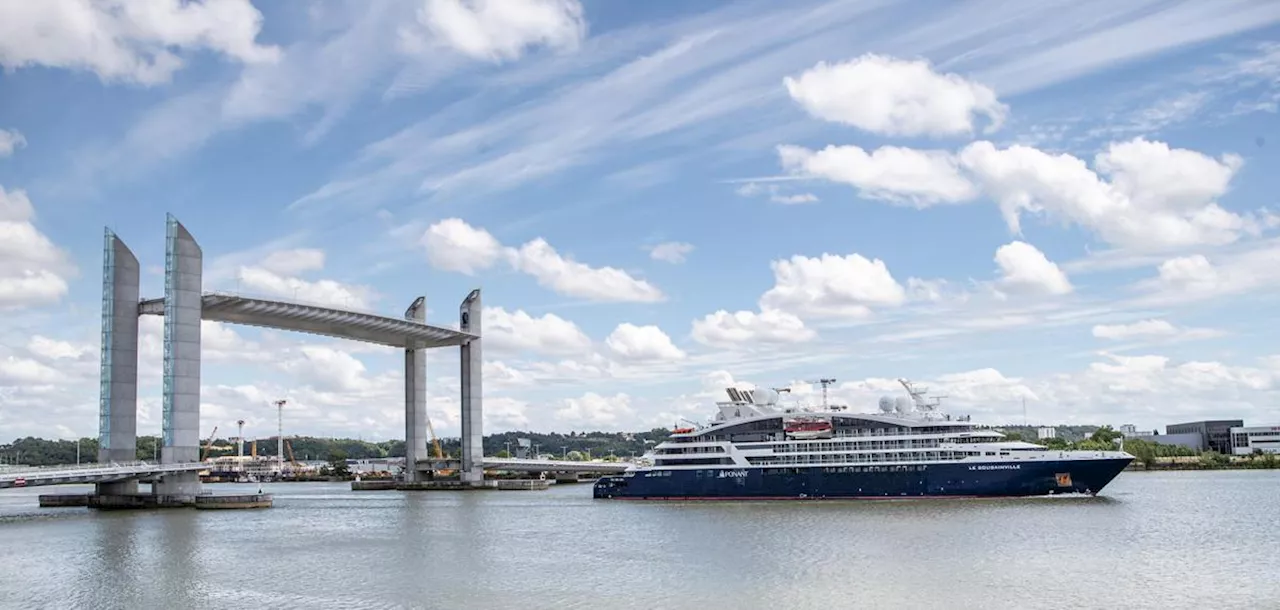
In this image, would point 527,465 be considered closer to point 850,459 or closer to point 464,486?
point 464,486

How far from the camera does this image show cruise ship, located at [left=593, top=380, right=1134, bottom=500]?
5884 cm

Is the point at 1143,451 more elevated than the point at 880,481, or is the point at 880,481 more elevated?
the point at 880,481

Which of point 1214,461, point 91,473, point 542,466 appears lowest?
point 1214,461

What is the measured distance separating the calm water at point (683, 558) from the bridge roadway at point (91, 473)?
229 centimetres

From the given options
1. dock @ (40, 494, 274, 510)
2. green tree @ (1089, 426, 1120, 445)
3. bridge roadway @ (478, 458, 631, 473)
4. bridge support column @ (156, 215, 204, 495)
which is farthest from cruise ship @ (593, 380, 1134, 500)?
green tree @ (1089, 426, 1120, 445)

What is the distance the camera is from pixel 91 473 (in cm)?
6138

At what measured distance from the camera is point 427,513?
6419 centimetres

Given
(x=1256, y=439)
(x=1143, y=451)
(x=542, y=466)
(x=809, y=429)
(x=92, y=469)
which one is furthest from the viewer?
(x=1256, y=439)

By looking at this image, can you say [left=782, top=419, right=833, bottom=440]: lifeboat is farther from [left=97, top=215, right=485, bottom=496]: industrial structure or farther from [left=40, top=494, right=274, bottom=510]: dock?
[left=97, top=215, right=485, bottom=496]: industrial structure

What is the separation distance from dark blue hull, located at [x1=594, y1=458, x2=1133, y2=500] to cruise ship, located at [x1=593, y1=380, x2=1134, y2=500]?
6 centimetres

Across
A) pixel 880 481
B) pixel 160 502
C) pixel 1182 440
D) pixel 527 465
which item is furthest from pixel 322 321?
pixel 1182 440

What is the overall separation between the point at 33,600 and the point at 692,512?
111 ft

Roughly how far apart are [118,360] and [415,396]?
33.5 metres

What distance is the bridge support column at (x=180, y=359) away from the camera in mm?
66625
